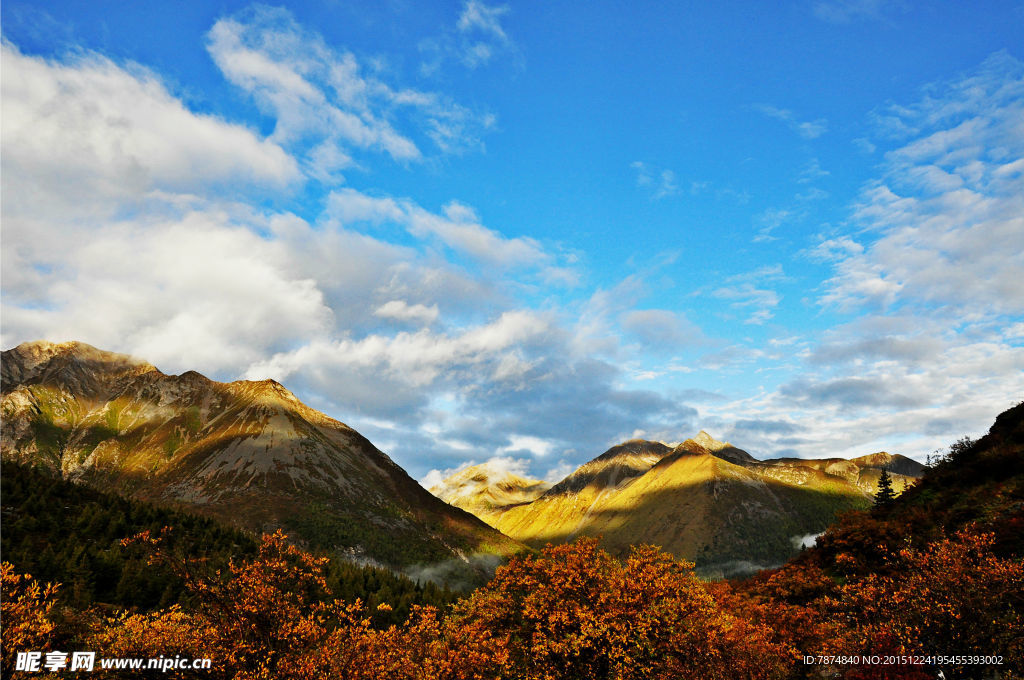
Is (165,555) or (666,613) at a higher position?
(165,555)

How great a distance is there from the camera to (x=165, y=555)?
31094 mm

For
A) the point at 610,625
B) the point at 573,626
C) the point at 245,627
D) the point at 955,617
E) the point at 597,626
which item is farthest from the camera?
the point at 573,626

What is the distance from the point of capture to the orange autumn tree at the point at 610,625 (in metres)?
36.1

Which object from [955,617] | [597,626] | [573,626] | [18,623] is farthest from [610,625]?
[18,623]

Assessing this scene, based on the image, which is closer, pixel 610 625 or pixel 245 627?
pixel 245 627

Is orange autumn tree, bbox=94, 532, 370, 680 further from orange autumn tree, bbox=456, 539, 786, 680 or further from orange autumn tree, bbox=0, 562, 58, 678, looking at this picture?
orange autumn tree, bbox=456, 539, 786, 680

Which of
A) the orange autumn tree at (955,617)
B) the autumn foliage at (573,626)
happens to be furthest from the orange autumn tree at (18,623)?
the orange autumn tree at (955,617)

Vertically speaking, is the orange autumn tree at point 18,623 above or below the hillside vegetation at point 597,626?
above

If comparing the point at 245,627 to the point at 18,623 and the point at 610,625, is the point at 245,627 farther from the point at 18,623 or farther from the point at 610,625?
the point at 610,625

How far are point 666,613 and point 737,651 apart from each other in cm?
634

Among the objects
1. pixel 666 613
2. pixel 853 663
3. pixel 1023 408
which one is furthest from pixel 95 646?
pixel 1023 408

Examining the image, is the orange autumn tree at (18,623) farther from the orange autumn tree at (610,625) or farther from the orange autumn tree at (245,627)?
the orange autumn tree at (610,625)

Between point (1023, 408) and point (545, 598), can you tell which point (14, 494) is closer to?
point (545, 598)

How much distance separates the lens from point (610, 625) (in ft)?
119
